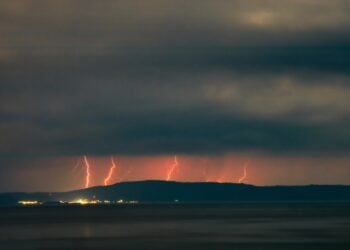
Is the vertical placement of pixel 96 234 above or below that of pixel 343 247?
above

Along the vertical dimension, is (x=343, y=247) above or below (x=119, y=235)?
below

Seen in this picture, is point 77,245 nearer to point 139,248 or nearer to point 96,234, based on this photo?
point 139,248

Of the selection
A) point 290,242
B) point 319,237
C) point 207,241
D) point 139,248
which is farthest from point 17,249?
point 319,237

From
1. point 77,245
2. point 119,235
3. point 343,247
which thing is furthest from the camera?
point 119,235

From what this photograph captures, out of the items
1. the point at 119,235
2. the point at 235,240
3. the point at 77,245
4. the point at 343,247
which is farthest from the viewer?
the point at 119,235

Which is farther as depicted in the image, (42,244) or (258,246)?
(42,244)

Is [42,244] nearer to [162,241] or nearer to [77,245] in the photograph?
[77,245]

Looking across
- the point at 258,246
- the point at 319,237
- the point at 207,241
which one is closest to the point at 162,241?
the point at 207,241

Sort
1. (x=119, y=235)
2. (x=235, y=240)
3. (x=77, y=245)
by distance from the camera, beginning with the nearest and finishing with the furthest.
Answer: (x=77, y=245) < (x=235, y=240) < (x=119, y=235)

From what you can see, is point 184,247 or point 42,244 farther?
point 42,244
